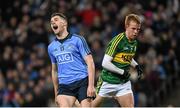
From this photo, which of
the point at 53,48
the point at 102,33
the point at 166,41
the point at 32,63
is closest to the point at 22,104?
the point at 32,63

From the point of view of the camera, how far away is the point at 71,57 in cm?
963

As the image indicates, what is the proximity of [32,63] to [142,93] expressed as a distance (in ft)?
11.2

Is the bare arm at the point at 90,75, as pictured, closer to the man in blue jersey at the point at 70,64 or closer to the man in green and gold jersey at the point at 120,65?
the man in blue jersey at the point at 70,64

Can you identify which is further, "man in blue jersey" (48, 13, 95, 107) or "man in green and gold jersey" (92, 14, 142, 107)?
"man in green and gold jersey" (92, 14, 142, 107)

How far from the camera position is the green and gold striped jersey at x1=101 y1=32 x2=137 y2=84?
9.98 metres

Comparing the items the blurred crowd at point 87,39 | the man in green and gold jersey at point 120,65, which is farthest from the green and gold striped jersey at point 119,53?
the blurred crowd at point 87,39

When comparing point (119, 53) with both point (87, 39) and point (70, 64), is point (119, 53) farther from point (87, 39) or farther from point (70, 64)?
point (87, 39)

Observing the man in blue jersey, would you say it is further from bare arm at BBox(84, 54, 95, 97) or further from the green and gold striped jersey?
the green and gold striped jersey

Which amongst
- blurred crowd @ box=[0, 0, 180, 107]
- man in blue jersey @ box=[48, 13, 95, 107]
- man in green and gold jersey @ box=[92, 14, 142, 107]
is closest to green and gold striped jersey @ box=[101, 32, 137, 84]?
man in green and gold jersey @ box=[92, 14, 142, 107]

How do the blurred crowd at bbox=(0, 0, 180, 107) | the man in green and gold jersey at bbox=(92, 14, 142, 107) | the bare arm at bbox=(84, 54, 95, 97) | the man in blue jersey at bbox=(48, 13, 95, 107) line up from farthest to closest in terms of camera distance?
the blurred crowd at bbox=(0, 0, 180, 107) < the man in green and gold jersey at bbox=(92, 14, 142, 107) < the man in blue jersey at bbox=(48, 13, 95, 107) < the bare arm at bbox=(84, 54, 95, 97)

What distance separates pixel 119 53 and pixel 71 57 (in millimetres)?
858

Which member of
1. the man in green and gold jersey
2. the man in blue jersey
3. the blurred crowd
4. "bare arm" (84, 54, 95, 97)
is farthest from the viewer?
the blurred crowd

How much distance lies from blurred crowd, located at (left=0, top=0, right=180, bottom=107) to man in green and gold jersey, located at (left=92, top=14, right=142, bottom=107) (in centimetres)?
587

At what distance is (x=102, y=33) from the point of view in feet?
59.2
